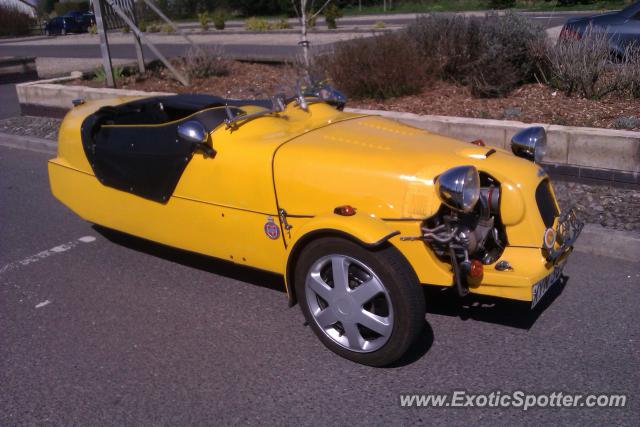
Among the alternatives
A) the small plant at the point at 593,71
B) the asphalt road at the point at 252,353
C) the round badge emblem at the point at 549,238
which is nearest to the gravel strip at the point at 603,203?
the asphalt road at the point at 252,353

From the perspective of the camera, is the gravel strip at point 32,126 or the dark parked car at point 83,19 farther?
the dark parked car at point 83,19

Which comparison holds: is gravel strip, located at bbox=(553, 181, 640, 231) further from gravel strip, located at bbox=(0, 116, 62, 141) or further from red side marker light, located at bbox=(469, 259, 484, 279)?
gravel strip, located at bbox=(0, 116, 62, 141)

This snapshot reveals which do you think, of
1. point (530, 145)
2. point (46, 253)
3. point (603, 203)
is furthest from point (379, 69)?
point (46, 253)

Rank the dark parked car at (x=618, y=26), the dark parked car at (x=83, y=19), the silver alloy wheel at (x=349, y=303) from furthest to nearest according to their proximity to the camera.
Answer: the dark parked car at (x=83, y=19) → the dark parked car at (x=618, y=26) → the silver alloy wheel at (x=349, y=303)

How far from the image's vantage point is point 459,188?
10.5 ft

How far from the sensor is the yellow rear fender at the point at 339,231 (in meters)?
3.22

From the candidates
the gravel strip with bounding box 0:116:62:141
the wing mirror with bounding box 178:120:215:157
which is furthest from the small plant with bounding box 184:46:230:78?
the wing mirror with bounding box 178:120:215:157

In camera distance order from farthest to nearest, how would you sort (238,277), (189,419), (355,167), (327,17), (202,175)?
(327,17), (238,277), (202,175), (355,167), (189,419)

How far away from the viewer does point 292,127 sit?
4273 millimetres

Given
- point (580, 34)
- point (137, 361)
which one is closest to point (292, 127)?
point (137, 361)

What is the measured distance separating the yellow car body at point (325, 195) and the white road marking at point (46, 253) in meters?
1.07

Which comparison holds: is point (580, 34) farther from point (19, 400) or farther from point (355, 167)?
point (19, 400)

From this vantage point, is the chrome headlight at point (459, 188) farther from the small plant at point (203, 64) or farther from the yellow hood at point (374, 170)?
the small plant at point (203, 64)

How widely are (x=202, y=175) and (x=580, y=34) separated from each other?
23.7ft
